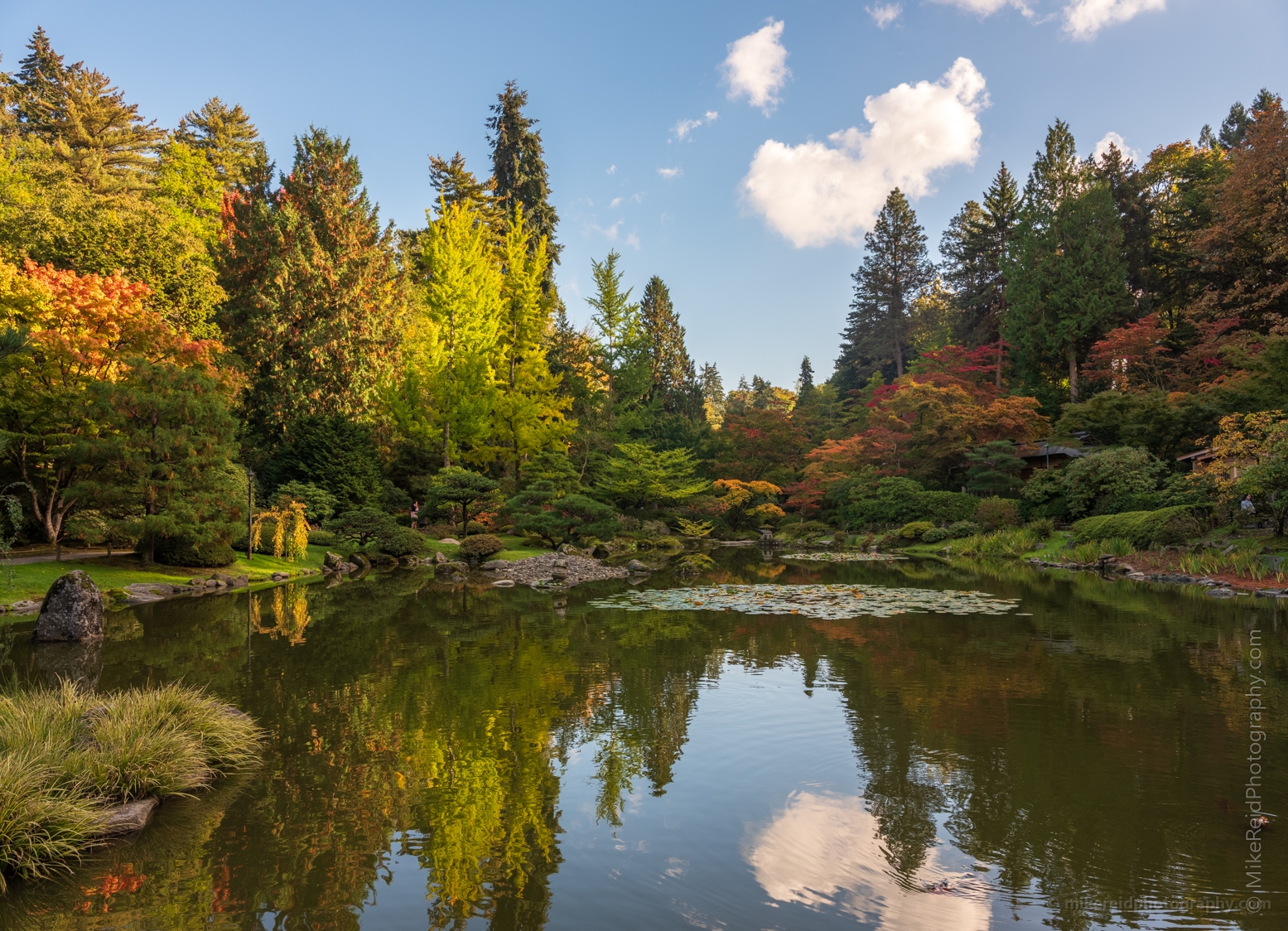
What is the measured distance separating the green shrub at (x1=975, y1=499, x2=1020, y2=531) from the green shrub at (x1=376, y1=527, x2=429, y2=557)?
1966 centimetres

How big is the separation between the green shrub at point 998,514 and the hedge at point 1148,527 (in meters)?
3.50

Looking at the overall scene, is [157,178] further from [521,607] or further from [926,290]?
[926,290]

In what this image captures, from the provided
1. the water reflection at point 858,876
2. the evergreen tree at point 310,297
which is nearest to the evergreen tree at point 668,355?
the evergreen tree at point 310,297

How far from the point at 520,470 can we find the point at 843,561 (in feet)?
42.3

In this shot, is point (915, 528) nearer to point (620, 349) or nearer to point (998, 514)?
point (998, 514)

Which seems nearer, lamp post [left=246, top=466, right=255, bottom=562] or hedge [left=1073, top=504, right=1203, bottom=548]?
lamp post [left=246, top=466, right=255, bottom=562]

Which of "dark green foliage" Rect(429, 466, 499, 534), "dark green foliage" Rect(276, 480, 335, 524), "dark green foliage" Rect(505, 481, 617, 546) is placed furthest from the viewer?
"dark green foliage" Rect(429, 466, 499, 534)

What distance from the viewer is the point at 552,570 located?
1878cm

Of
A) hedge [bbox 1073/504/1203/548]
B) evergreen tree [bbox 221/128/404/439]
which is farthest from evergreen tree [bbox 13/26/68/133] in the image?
hedge [bbox 1073/504/1203/548]

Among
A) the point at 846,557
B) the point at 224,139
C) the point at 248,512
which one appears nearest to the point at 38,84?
the point at 224,139

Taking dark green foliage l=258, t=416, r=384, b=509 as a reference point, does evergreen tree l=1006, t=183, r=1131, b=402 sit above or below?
above

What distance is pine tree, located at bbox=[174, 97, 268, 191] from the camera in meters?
36.5

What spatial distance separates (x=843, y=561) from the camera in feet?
75.2

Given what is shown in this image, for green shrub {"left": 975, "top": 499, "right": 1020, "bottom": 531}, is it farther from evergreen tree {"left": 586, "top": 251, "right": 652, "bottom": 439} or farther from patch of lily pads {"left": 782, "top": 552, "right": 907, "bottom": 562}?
evergreen tree {"left": 586, "top": 251, "right": 652, "bottom": 439}
